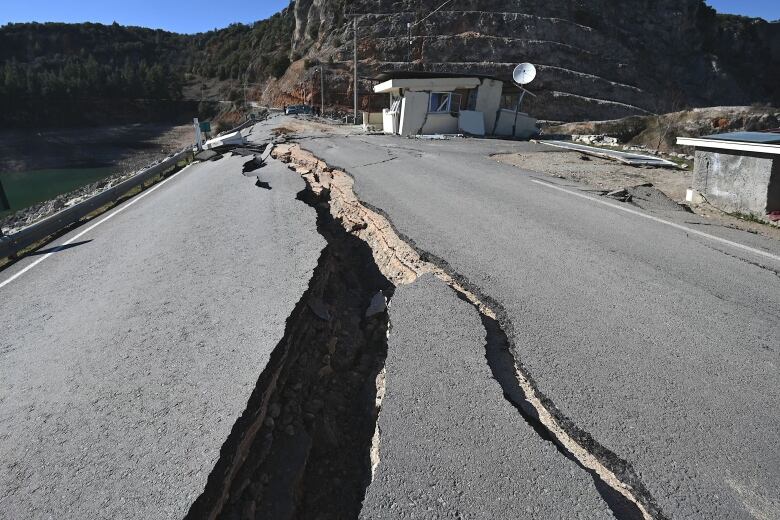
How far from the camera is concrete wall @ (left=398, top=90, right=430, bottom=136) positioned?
2338 centimetres

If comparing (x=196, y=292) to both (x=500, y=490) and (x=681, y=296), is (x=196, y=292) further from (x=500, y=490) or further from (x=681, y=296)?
(x=681, y=296)

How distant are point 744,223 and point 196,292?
768cm

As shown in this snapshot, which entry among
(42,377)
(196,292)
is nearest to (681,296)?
(196,292)

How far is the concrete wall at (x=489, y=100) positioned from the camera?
2409 cm

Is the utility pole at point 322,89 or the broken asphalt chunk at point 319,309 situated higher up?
the utility pole at point 322,89

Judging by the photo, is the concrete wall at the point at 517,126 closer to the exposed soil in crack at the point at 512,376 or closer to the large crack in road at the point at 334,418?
the exposed soil in crack at the point at 512,376

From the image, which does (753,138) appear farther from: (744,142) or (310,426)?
(310,426)

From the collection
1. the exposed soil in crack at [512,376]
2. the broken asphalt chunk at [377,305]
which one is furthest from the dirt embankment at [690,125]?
the broken asphalt chunk at [377,305]

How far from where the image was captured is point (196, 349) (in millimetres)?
3664

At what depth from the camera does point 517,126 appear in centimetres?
2438

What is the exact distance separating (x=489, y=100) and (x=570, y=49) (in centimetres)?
3054

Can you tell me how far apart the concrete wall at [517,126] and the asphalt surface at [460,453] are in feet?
73.8

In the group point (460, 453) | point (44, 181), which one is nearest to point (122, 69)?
point (44, 181)

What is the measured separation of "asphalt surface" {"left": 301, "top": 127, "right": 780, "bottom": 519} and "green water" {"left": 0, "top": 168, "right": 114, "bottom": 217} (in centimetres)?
3173
